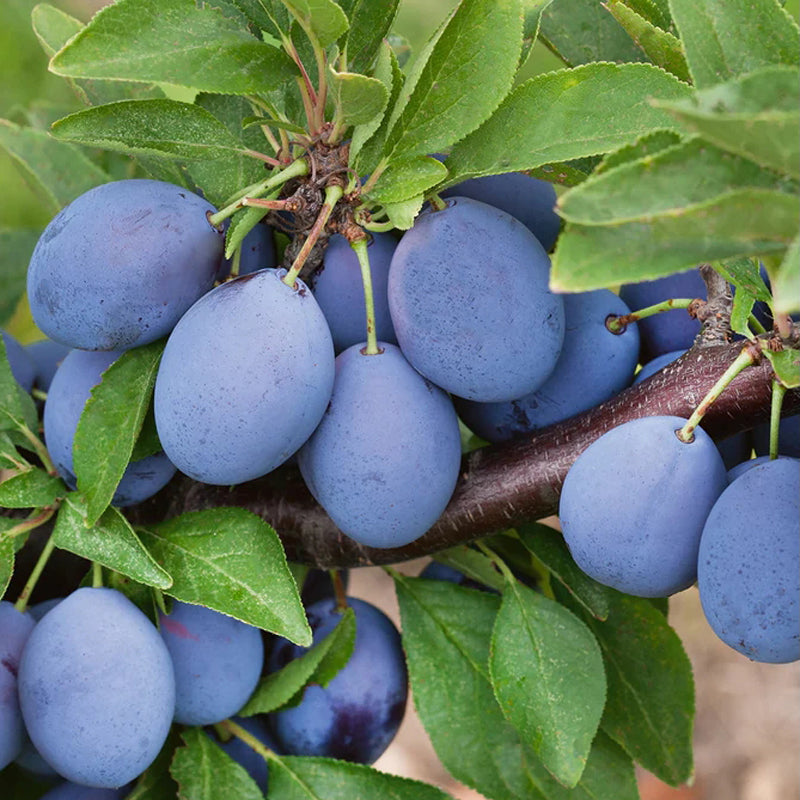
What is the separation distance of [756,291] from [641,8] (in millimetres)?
238

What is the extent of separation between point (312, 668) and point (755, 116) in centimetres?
54

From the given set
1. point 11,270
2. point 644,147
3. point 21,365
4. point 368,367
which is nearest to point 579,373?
point 368,367

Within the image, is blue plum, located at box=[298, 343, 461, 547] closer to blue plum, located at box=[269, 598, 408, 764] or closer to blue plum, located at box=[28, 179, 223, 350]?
blue plum, located at box=[28, 179, 223, 350]

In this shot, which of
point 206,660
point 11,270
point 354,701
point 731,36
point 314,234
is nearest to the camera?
point 731,36

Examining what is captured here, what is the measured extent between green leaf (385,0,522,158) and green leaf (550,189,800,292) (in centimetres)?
20

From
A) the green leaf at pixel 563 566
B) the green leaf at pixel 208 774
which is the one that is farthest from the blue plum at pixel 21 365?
the green leaf at pixel 563 566

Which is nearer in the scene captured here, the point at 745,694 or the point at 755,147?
the point at 755,147

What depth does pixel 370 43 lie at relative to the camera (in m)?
0.64

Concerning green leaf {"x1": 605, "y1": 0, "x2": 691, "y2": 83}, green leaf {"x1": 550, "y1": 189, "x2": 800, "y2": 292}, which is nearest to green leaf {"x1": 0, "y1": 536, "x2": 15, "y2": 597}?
green leaf {"x1": 550, "y1": 189, "x2": 800, "y2": 292}

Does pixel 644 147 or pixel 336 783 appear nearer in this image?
pixel 644 147

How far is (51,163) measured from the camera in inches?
34.6

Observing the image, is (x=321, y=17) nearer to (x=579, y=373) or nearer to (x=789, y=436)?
(x=579, y=373)

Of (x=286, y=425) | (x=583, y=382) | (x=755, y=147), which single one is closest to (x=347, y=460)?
(x=286, y=425)

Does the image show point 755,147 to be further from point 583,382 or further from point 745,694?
point 745,694
